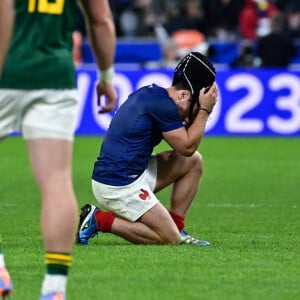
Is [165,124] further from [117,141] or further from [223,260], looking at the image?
[223,260]

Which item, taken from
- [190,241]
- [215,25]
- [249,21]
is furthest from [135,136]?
[215,25]

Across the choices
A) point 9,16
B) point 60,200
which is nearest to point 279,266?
point 60,200

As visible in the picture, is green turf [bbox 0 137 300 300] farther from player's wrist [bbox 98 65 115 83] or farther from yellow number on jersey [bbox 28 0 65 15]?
yellow number on jersey [bbox 28 0 65 15]

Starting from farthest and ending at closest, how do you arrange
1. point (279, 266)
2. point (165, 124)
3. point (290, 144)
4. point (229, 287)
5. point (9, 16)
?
point (290, 144), point (165, 124), point (279, 266), point (229, 287), point (9, 16)

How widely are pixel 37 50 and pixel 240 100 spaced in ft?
45.1

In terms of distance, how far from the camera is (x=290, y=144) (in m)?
18.6

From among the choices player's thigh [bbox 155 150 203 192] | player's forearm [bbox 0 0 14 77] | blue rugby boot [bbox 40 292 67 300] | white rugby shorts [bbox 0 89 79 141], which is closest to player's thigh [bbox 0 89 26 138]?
white rugby shorts [bbox 0 89 79 141]

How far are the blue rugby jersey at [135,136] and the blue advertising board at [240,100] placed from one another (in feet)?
35.3

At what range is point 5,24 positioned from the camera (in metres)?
5.40

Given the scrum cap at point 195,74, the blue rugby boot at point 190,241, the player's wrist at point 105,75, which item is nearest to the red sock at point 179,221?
the blue rugby boot at point 190,241

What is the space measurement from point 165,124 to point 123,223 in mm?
774

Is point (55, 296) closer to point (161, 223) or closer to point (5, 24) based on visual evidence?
point (5, 24)

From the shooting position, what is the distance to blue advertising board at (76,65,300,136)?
19.3 m

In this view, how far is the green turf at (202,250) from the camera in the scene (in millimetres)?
6348
